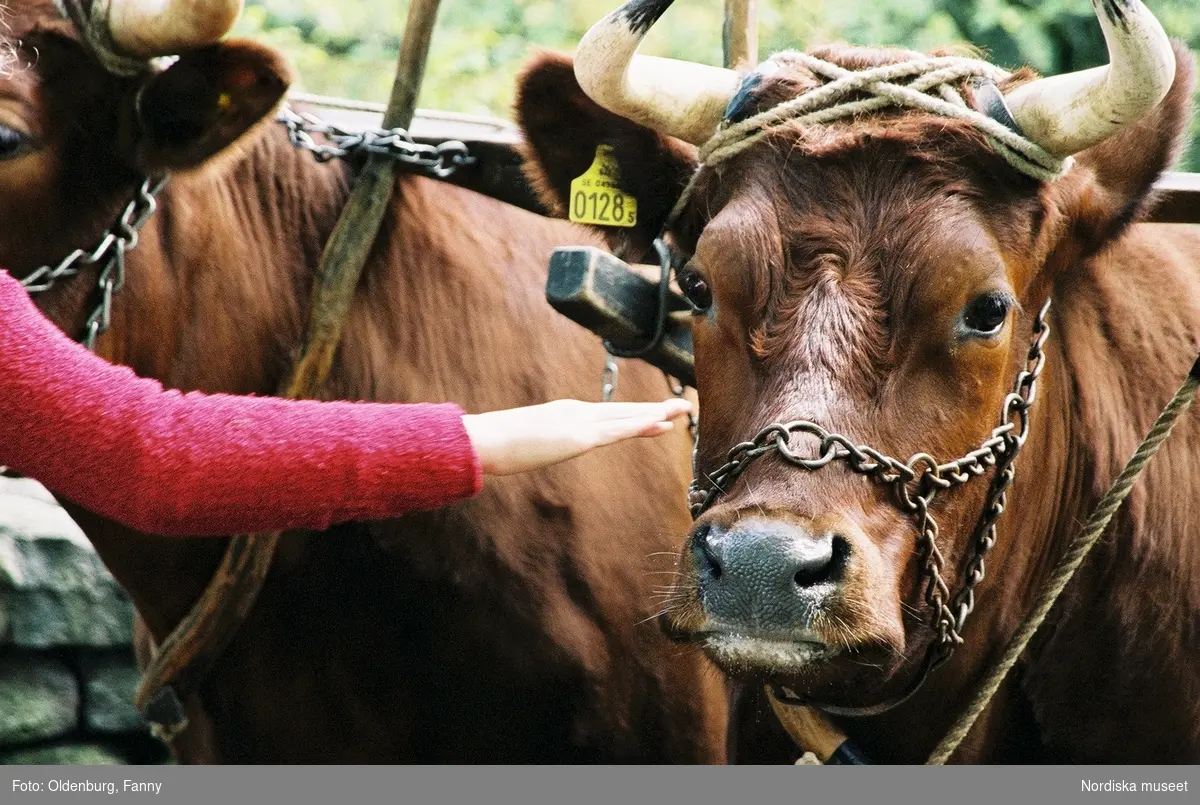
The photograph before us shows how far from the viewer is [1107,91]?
2400mm

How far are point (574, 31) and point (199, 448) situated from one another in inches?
237

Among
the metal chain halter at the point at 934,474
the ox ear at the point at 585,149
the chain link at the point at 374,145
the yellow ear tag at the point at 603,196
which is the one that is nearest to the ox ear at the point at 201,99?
the chain link at the point at 374,145

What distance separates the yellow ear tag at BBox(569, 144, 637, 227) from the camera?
3213 millimetres

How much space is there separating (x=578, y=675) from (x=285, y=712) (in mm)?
713

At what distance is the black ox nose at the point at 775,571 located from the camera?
2.26 m

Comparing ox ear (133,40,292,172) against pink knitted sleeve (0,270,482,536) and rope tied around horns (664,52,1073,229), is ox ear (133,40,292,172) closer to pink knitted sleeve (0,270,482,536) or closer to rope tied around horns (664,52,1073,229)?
pink knitted sleeve (0,270,482,536)

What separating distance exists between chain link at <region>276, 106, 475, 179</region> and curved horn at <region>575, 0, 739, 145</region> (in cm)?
80

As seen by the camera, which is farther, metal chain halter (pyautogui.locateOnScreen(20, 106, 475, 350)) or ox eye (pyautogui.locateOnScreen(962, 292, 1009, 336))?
metal chain halter (pyautogui.locateOnScreen(20, 106, 475, 350))

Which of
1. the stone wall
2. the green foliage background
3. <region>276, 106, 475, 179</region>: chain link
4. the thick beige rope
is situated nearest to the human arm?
the thick beige rope

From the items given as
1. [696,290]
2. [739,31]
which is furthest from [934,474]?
[739,31]

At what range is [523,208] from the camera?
151 inches

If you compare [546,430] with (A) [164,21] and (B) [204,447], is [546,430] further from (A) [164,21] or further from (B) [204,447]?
(A) [164,21]

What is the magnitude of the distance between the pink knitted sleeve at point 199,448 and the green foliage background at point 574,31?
4.21 m

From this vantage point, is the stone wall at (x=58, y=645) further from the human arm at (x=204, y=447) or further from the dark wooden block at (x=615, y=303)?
the human arm at (x=204, y=447)
